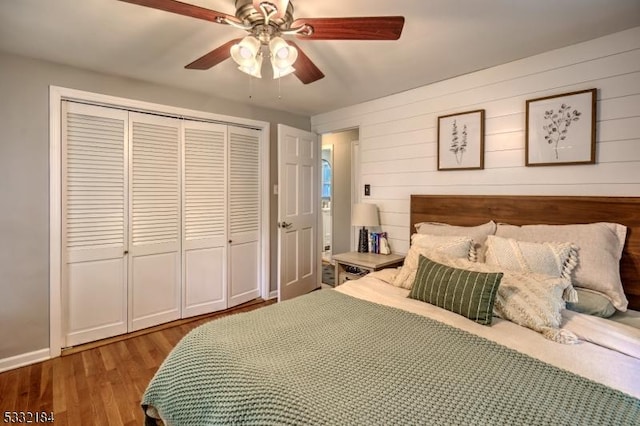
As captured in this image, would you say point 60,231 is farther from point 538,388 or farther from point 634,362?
point 634,362

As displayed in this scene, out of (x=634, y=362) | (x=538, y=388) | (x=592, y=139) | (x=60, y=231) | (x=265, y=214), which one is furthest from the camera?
(x=265, y=214)

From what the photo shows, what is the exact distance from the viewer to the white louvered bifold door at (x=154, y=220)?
282cm

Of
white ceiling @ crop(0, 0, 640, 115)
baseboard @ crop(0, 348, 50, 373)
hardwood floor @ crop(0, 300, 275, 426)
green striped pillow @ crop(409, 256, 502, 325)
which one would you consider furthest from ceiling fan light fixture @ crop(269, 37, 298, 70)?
baseboard @ crop(0, 348, 50, 373)

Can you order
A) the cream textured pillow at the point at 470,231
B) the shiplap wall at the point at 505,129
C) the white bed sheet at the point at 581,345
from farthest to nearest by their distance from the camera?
the cream textured pillow at the point at 470,231, the shiplap wall at the point at 505,129, the white bed sheet at the point at 581,345

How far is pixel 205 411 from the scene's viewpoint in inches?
42.5

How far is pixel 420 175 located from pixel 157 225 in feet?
8.23

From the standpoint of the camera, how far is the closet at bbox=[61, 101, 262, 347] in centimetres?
256

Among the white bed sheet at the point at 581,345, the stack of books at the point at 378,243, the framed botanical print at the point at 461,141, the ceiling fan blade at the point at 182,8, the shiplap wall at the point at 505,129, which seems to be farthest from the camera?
the stack of books at the point at 378,243

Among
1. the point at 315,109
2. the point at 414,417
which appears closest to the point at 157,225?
the point at 315,109

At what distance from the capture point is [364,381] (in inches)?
42.1

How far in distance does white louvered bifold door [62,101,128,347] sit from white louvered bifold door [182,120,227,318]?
53 cm

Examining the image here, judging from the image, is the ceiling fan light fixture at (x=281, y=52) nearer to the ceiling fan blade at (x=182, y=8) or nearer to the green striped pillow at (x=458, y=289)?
the ceiling fan blade at (x=182, y=8)

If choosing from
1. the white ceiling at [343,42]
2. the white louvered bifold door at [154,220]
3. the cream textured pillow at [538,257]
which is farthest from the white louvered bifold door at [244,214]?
the cream textured pillow at [538,257]

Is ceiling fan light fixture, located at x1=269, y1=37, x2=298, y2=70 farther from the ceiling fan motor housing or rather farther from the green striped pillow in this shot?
the green striped pillow
